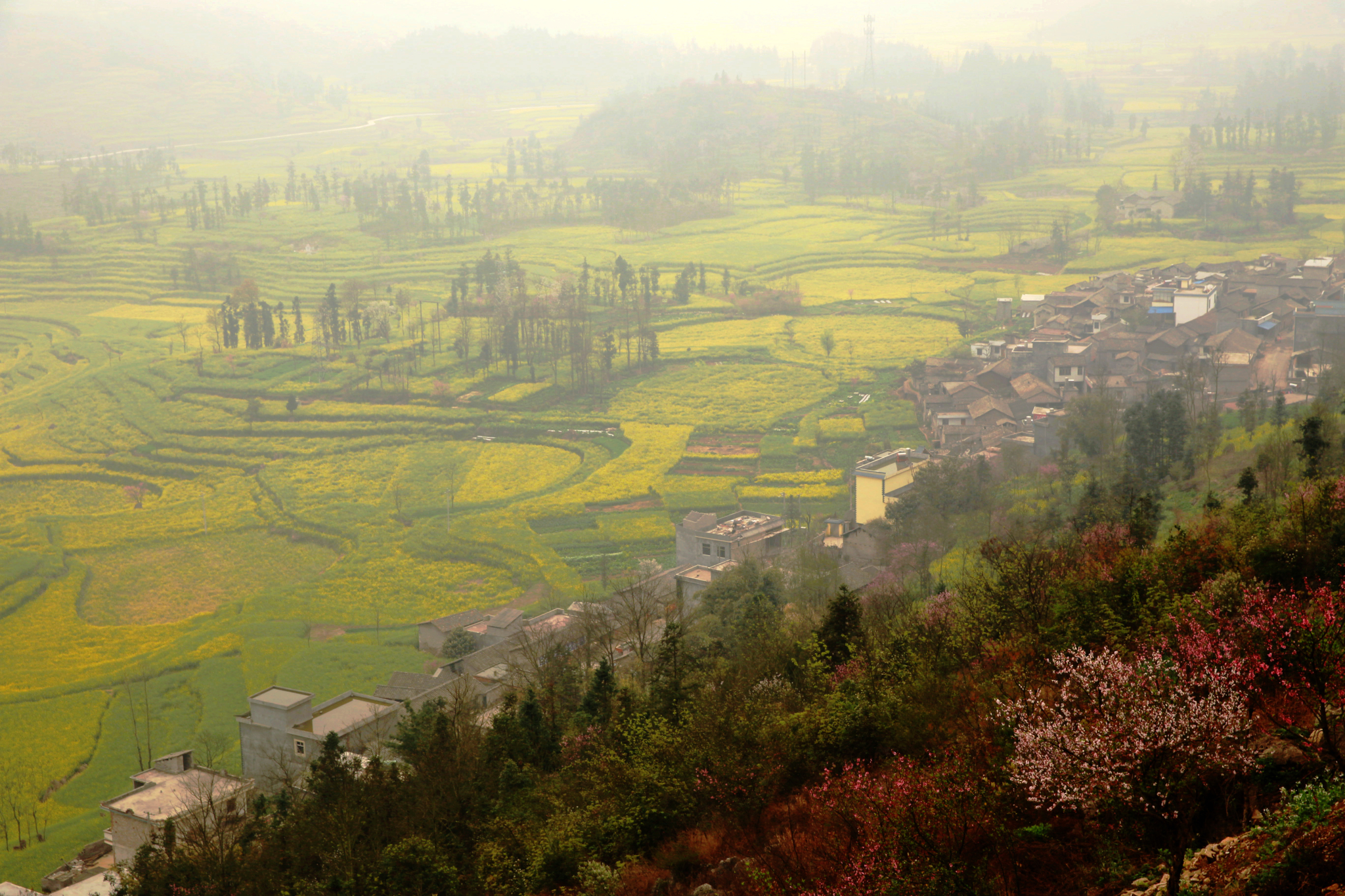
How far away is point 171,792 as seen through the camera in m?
18.5

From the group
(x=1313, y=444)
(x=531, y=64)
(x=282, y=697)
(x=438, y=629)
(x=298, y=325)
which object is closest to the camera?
(x=1313, y=444)

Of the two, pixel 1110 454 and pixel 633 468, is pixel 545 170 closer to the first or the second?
pixel 633 468

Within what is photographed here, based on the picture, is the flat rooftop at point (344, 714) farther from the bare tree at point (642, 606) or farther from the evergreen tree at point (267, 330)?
the evergreen tree at point (267, 330)

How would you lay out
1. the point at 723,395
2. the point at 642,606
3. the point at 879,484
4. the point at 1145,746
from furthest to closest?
the point at 723,395, the point at 879,484, the point at 642,606, the point at 1145,746

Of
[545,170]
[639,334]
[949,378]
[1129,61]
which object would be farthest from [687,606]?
[1129,61]

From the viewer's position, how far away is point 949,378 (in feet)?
135

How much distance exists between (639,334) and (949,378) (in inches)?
604

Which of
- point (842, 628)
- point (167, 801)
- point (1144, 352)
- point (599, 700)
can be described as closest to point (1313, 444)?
point (842, 628)

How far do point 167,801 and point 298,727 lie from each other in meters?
2.71

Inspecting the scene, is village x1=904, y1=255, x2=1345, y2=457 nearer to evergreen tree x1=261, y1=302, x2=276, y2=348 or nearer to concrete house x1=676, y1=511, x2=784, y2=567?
concrete house x1=676, y1=511, x2=784, y2=567

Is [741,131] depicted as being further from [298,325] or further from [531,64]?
[531,64]

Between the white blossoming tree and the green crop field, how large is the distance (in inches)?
731

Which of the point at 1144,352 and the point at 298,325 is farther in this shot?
the point at 298,325

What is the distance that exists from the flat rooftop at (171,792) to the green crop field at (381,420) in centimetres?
172
